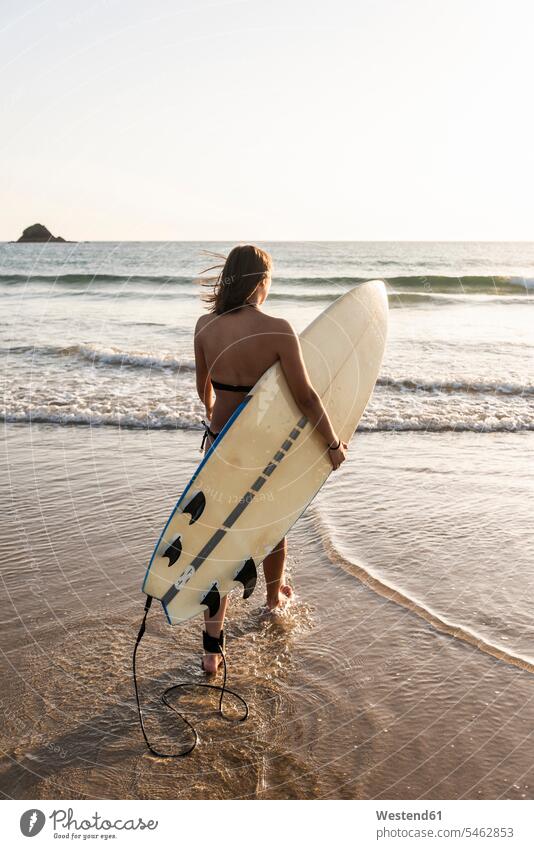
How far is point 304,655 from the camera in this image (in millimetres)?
3129

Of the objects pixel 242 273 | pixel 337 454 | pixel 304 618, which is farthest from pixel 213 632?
pixel 242 273

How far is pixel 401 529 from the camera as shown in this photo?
443 centimetres

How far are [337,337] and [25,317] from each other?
476 inches

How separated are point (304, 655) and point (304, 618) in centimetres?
32

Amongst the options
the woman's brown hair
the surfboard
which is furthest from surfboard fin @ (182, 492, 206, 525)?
the woman's brown hair

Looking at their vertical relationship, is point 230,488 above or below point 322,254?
below

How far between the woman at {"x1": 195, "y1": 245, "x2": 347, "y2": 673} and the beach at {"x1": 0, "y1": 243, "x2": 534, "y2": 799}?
45 cm

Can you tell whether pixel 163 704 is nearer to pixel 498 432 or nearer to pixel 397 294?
pixel 498 432

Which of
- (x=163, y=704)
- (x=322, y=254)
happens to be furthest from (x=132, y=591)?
(x=322, y=254)

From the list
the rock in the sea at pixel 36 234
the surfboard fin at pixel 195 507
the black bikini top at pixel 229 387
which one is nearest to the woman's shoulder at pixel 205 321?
the black bikini top at pixel 229 387

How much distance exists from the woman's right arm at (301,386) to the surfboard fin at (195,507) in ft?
1.96
